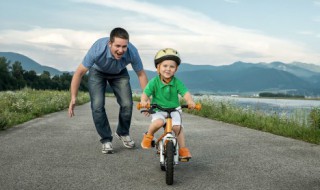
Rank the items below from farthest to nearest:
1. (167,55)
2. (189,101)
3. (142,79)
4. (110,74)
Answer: (110,74)
(142,79)
(189,101)
(167,55)

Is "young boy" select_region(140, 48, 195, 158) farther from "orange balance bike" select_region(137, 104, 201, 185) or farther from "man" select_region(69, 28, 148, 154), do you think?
"man" select_region(69, 28, 148, 154)

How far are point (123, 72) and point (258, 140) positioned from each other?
140 inches

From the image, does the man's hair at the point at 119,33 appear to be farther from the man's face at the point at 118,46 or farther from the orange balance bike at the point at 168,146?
the orange balance bike at the point at 168,146

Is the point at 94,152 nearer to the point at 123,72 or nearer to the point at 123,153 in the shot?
the point at 123,153

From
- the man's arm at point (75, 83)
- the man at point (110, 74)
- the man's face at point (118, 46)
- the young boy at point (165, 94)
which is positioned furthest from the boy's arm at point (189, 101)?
the man's arm at point (75, 83)

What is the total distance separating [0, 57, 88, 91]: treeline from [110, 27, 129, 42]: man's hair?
288 ft

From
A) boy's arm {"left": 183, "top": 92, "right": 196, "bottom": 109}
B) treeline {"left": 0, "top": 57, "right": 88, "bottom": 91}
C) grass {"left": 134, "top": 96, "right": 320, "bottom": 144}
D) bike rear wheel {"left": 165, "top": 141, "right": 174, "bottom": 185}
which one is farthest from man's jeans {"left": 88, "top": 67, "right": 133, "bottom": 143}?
treeline {"left": 0, "top": 57, "right": 88, "bottom": 91}

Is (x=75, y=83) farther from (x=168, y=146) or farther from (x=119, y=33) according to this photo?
(x=168, y=146)

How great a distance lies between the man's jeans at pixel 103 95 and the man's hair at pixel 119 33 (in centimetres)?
105

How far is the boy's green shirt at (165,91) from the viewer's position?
204 inches

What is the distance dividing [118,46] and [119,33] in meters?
0.19

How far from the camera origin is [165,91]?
517cm

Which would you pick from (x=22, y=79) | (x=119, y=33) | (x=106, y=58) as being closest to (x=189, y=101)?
(x=119, y=33)

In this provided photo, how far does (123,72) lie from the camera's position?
702 centimetres
